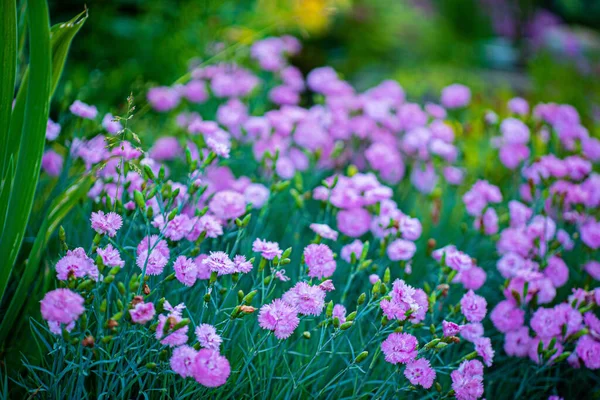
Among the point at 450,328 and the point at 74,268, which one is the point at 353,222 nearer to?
the point at 450,328

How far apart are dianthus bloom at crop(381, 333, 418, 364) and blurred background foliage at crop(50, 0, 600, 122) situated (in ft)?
4.51

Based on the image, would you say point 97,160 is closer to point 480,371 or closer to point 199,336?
point 199,336

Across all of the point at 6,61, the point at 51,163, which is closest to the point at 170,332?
the point at 6,61

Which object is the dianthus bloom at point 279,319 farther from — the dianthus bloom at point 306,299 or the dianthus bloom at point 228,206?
the dianthus bloom at point 228,206

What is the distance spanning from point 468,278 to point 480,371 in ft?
1.43

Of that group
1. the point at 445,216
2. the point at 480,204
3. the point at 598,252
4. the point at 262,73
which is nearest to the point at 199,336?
the point at 480,204

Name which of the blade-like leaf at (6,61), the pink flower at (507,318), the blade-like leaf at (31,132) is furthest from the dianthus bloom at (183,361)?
the pink flower at (507,318)

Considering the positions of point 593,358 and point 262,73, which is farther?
point 262,73

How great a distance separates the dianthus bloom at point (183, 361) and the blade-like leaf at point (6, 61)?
699mm

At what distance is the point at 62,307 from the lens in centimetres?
111

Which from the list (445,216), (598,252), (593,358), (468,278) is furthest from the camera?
(445,216)

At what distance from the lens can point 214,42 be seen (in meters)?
3.37

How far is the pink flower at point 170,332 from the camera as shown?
1176 mm

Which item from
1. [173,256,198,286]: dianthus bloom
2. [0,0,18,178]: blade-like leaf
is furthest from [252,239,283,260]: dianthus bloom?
[0,0,18,178]: blade-like leaf
